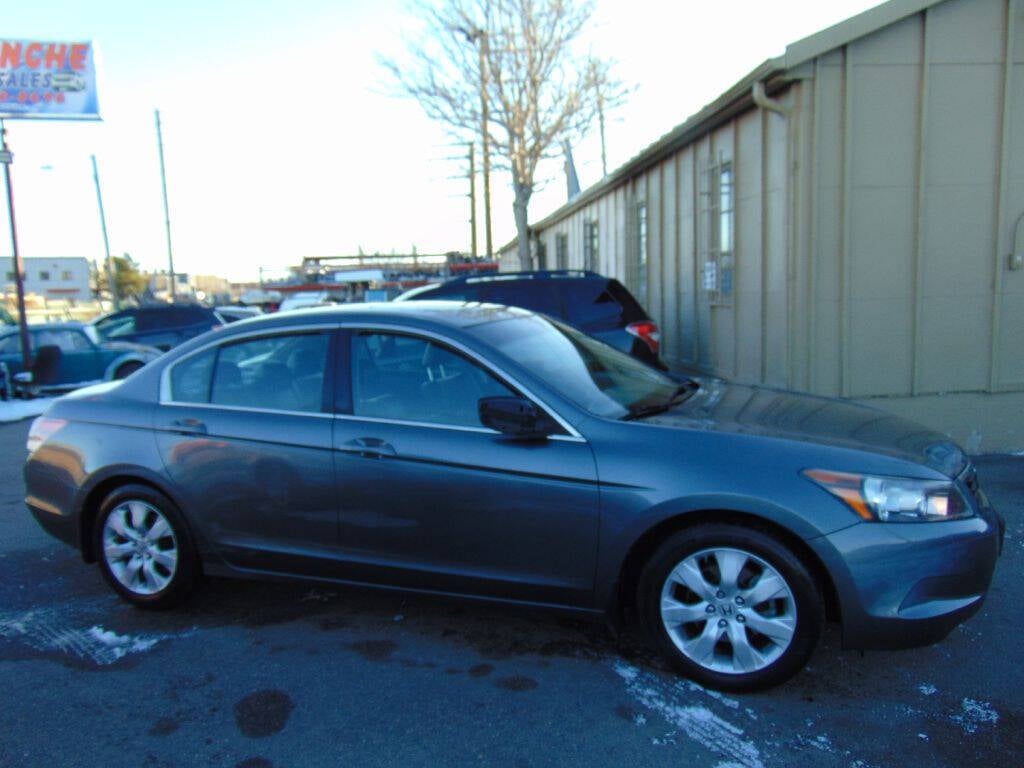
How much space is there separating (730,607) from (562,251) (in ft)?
63.8

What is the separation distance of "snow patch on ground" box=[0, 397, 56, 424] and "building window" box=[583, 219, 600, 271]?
33.1 feet

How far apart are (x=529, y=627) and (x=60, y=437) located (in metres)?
2.66

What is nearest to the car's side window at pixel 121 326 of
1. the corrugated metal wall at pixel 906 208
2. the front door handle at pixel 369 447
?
the corrugated metal wall at pixel 906 208

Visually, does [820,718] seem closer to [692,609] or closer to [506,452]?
[692,609]

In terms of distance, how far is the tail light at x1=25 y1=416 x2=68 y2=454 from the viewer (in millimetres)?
4504

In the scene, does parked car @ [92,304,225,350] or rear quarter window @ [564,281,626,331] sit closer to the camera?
rear quarter window @ [564,281,626,331]

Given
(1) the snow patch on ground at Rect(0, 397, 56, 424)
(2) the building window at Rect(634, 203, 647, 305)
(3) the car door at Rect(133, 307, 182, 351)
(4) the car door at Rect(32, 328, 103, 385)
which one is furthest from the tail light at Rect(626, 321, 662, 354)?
(3) the car door at Rect(133, 307, 182, 351)

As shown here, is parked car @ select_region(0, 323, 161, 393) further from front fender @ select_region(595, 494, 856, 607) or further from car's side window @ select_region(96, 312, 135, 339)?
front fender @ select_region(595, 494, 856, 607)

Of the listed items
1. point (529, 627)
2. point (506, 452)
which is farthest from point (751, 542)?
point (529, 627)

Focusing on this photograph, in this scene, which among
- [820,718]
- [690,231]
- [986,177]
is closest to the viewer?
[820,718]

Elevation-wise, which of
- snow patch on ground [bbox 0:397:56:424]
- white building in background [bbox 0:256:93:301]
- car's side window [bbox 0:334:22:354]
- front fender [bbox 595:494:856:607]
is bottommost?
snow patch on ground [bbox 0:397:56:424]

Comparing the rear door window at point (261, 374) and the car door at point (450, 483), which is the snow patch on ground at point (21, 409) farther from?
the car door at point (450, 483)

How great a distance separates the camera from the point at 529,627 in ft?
13.4

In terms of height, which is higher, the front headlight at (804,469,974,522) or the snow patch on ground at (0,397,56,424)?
the front headlight at (804,469,974,522)
